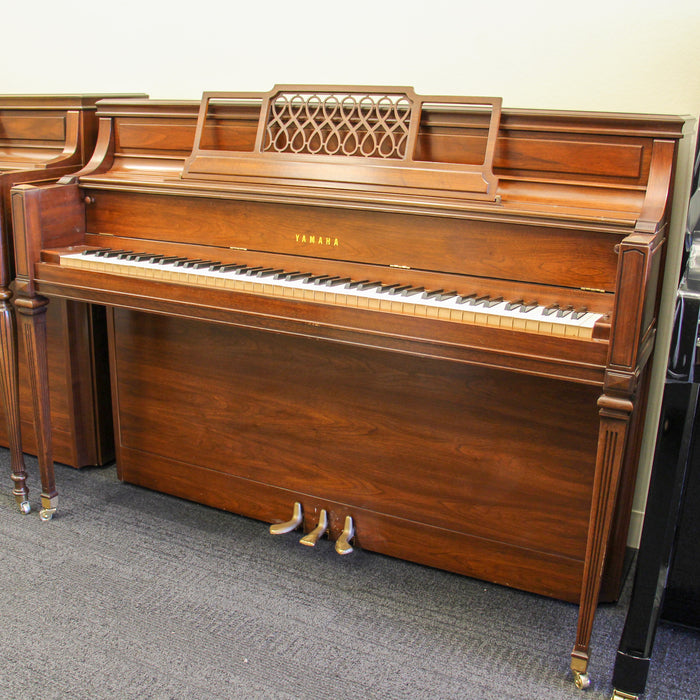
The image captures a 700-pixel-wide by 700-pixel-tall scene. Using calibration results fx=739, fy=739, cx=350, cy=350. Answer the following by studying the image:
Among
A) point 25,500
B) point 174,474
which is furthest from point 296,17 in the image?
point 25,500

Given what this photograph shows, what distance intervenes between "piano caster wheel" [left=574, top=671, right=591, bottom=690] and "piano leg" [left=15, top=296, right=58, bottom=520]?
1783mm

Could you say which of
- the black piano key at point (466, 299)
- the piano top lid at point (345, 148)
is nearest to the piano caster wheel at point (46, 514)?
the piano top lid at point (345, 148)

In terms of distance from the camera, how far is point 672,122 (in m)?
1.81

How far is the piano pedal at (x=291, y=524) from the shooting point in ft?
7.77

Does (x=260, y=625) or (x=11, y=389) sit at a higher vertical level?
(x=11, y=389)

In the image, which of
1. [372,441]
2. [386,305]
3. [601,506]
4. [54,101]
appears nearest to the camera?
[601,506]

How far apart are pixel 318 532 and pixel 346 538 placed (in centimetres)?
9

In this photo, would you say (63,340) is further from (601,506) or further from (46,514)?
(601,506)

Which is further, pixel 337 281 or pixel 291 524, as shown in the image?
pixel 291 524

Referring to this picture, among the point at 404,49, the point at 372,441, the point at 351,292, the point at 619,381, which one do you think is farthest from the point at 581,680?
the point at 404,49

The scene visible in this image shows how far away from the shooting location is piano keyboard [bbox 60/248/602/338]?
170 centimetres

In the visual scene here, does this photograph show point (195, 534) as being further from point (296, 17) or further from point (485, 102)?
point (296, 17)

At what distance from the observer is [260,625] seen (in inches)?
79.6

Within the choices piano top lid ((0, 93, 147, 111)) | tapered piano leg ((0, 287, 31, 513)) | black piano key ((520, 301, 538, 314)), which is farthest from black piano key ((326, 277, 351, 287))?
piano top lid ((0, 93, 147, 111))
